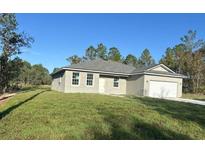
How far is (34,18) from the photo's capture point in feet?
59.1

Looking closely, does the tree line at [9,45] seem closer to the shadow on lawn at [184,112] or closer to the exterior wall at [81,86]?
the exterior wall at [81,86]

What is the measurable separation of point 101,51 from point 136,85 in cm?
4019

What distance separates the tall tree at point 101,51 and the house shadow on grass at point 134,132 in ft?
185

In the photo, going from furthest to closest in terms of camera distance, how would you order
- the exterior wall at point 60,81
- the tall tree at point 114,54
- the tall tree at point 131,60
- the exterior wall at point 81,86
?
the tall tree at point 131,60, the tall tree at point 114,54, the exterior wall at point 60,81, the exterior wall at point 81,86

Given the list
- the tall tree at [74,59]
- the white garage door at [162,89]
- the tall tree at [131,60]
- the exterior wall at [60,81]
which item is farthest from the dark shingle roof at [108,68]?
the tall tree at [131,60]

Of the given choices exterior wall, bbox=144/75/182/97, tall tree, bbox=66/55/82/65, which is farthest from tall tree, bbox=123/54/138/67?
exterior wall, bbox=144/75/182/97

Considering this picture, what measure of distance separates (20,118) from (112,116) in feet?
11.6

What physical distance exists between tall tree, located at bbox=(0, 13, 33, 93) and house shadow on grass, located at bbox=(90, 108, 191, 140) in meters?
23.5

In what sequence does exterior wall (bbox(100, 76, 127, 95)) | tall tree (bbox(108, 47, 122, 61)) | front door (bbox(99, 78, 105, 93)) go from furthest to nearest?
tall tree (bbox(108, 47, 122, 61))
exterior wall (bbox(100, 76, 127, 95))
front door (bbox(99, 78, 105, 93))

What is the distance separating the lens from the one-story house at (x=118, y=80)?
955 inches

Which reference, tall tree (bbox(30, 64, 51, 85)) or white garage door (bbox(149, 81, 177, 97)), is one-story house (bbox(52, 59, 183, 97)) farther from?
tall tree (bbox(30, 64, 51, 85))

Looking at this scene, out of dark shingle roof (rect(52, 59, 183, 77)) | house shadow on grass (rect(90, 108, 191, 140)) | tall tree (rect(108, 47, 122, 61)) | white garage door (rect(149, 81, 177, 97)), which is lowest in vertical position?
house shadow on grass (rect(90, 108, 191, 140))

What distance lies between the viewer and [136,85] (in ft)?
83.9

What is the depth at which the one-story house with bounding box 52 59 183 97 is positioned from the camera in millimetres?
24250
